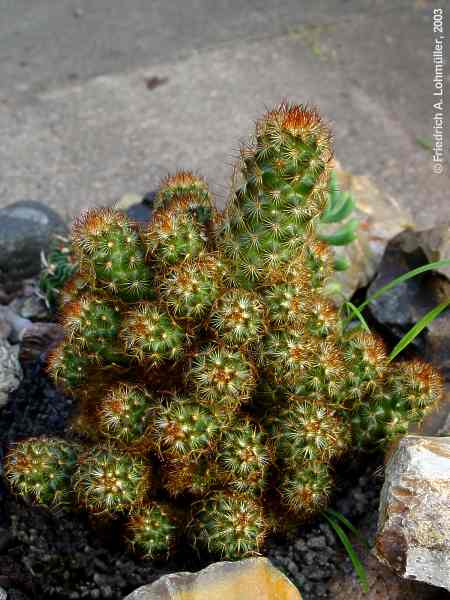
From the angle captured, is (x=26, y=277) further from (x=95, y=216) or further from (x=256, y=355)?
(x=256, y=355)

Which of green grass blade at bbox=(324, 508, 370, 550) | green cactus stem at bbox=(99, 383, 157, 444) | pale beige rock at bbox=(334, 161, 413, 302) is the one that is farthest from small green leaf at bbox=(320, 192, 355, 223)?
green cactus stem at bbox=(99, 383, 157, 444)

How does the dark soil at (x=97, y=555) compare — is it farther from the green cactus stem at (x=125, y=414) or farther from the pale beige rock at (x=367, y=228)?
the pale beige rock at (x=367, y=228)

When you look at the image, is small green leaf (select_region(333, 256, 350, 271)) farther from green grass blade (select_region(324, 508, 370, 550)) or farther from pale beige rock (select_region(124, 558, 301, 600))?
pale beige rock (select_region(124, 558, 301, 600))

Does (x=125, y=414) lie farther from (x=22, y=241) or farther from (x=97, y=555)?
(x=22, y=241)

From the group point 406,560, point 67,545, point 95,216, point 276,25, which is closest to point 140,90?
point 276,25

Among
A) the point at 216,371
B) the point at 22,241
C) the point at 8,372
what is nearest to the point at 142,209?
the point at 22,241
